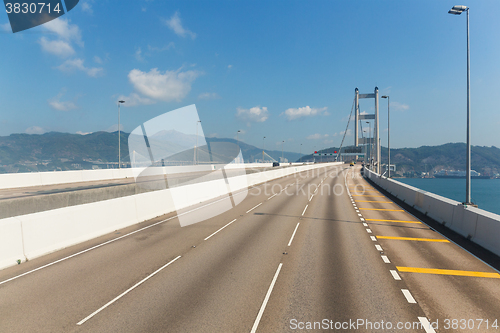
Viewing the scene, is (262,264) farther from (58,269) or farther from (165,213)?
(165,213)

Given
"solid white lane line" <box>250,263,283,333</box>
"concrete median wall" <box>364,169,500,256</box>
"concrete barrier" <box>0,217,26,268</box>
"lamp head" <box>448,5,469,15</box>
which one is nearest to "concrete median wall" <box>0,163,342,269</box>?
"concrete barrier" <box>0,217,26,268</box>

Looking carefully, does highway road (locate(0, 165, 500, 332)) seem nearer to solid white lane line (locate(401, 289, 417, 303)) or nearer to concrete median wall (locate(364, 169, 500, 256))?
solid white lane line (locate(401, 289, 417, 303))

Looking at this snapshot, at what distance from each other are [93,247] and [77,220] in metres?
1.40

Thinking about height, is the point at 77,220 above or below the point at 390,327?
above

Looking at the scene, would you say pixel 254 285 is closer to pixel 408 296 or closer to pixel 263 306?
pixel 263 306

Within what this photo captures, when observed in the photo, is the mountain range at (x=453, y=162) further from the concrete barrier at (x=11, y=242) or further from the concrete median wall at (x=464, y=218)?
the concrete barrier at (x=11, y=242)

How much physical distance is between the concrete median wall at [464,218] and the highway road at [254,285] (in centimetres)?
89

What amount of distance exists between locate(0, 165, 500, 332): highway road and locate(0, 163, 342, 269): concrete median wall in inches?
19.4

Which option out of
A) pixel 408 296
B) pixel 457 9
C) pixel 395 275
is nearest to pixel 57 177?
pixel 395 275

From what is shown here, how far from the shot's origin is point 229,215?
15.5 meters

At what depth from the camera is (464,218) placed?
11055mm

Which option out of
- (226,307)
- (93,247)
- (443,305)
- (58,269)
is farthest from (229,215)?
(443,305)

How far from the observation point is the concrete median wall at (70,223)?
806 centimetres

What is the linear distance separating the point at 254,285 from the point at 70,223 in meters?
7.63
